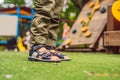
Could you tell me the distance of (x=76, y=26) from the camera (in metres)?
6.50

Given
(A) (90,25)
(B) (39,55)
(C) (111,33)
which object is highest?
(A) (90,25)

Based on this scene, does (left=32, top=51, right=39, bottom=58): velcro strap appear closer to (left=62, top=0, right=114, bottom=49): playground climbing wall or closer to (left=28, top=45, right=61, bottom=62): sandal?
(left=28, top=45, right=61, bottom=62): sandal

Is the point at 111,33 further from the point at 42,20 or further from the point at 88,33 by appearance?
the point at 42,20

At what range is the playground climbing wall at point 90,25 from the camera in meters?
5.50

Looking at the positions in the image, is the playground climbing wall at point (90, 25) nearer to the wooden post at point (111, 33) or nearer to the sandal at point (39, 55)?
the wooden post at point (111, 33)

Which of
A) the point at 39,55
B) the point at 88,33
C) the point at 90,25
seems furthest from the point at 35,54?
the point at 90,25

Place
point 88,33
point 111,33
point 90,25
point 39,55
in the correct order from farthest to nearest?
point 90,25
point 88,33
point 111,33
point 39,55

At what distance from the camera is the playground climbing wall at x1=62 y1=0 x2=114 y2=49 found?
550 centimetres

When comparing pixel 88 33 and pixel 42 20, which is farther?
pixel 88 33

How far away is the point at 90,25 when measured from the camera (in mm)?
5957

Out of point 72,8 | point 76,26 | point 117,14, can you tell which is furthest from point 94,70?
point 72,8

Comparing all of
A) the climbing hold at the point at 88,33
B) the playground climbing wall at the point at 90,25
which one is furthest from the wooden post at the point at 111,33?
the climbing hold at the point at 88,33

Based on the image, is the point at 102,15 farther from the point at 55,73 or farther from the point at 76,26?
the point at 55,73

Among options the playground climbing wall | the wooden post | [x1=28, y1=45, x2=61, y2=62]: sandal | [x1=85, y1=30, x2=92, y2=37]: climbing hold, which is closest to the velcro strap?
[x1=28, y1=45, x2=61, y2=62]: sandal
